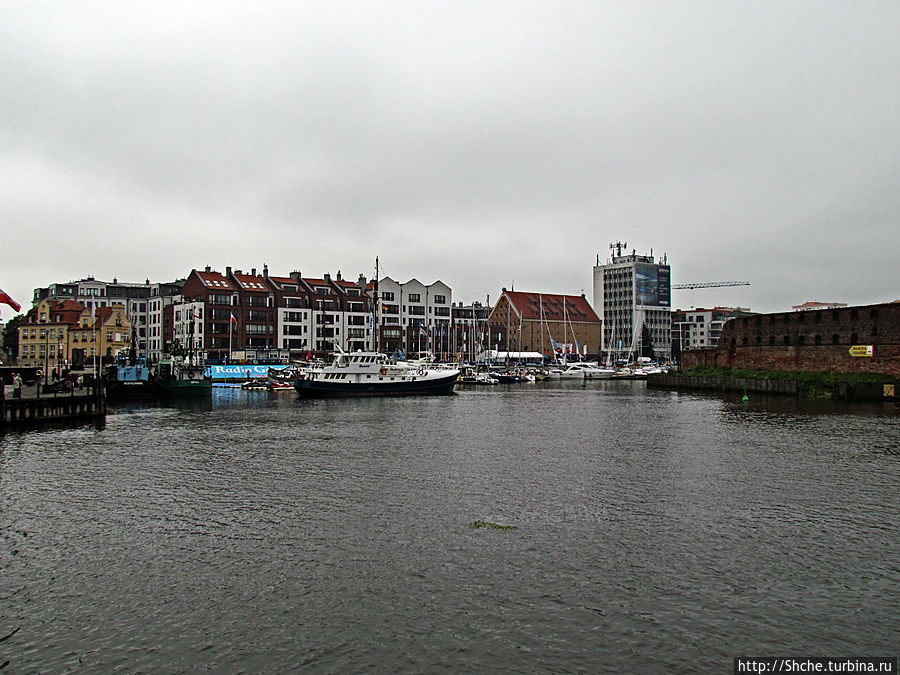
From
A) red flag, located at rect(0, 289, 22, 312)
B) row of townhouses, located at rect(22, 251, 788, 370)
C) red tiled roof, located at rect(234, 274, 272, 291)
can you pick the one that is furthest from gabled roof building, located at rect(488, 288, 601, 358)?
red flag, located at rect(0, 289, 22, 312)

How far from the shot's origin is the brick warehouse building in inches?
2840

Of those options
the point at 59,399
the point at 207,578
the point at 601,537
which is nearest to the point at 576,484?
the point at 601,537

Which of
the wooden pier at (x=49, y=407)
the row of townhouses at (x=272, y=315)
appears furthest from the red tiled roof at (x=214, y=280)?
the wooden pier at (x=49, y=407)

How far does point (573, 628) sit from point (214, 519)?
1268cm

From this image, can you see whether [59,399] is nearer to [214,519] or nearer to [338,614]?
[214,519]

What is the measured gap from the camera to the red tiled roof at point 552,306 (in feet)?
561

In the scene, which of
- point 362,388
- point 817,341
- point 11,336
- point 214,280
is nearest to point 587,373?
point 817,341

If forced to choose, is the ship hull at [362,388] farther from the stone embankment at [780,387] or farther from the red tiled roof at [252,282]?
the red tiled roof at [252,282]

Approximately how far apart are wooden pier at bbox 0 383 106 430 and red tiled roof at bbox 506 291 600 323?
403ft

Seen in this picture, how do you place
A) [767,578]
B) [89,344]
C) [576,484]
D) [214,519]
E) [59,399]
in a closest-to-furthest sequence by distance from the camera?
[767,578] < [214,519] < [576,484] < [59,399] < [89,344]

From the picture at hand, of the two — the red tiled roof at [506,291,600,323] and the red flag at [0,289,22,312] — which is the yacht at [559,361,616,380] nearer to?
the red tiled roof at [506,291,600,323]

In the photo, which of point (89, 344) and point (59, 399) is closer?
point (59, 399)

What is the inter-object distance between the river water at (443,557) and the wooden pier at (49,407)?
8600 mm

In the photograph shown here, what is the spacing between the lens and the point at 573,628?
44.1ft
